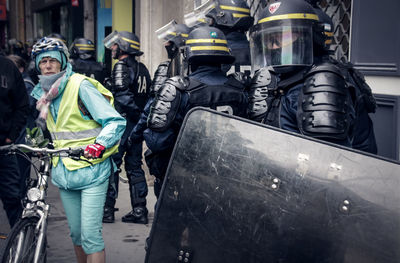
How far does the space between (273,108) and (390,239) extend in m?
1.13

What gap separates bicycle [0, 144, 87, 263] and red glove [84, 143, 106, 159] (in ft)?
0.30

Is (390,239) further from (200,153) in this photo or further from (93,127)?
(93,127)

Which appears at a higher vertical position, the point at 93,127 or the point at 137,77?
the point at 137,77

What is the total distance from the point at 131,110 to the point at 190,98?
8.05 feet

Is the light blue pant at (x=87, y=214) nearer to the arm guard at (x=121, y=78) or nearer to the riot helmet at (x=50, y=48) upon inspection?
the riot helmet at (x=50, y=48)

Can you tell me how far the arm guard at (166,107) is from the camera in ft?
11.6

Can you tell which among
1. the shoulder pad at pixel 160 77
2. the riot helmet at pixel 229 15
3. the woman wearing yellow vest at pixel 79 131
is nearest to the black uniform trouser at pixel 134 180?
the shoulder pad at pixel 160 77

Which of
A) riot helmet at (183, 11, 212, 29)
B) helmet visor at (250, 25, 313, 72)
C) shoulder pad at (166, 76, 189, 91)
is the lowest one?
shoulder pad at (166, 76, 189, 91)

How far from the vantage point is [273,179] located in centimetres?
216

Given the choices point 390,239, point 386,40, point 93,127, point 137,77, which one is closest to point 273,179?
point 390,239

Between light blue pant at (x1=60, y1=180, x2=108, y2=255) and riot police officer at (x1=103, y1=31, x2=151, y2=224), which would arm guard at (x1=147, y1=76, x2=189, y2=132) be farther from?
riot police officer at (x1=103, y1=31, x2=151, y2=224)

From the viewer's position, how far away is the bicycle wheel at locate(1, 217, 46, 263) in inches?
130

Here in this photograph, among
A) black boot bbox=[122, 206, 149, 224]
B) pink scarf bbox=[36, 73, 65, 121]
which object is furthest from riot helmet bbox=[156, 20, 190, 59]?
pink scarf bbox=[36, 73, 65, 121]

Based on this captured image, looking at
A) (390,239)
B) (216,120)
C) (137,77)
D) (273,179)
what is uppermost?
(137,77)
